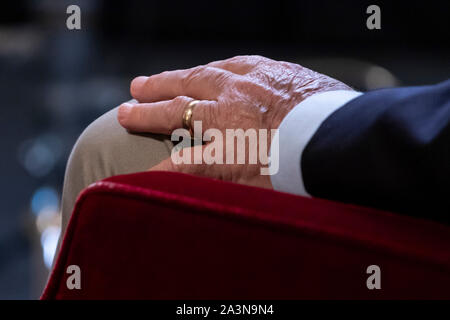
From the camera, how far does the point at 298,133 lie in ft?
1.30

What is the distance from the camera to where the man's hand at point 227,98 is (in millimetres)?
473

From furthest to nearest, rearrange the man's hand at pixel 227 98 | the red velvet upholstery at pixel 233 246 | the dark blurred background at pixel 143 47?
the dark blurred background at pixel 143 47 → the man's hand at pixel 227 98 → the red velvet upholstery at pixel 233 246

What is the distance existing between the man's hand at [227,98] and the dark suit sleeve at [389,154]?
99 millimetres

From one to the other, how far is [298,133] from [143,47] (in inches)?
125

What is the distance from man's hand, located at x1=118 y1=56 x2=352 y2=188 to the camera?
47cm

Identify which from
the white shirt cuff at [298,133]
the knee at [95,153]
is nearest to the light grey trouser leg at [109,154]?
the knee at [95,153]

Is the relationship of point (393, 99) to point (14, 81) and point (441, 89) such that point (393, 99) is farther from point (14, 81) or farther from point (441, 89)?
point (14, 81)

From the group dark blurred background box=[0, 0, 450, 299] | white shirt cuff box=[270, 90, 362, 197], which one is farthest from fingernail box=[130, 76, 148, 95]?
dark blurred background box=[0, 0, 450, 299]

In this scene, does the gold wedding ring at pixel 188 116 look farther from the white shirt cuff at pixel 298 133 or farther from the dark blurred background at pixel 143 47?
the dark blurred background at pixel 143 47

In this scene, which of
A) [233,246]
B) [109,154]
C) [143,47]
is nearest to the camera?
[233,246]

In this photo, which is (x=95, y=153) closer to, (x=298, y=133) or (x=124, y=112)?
(x=124, y=112)

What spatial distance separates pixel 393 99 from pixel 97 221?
0.19m

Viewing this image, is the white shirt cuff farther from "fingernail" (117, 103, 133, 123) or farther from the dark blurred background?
the dark blurred background

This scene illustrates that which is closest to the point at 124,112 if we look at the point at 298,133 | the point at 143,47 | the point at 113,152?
the point at 113,152
